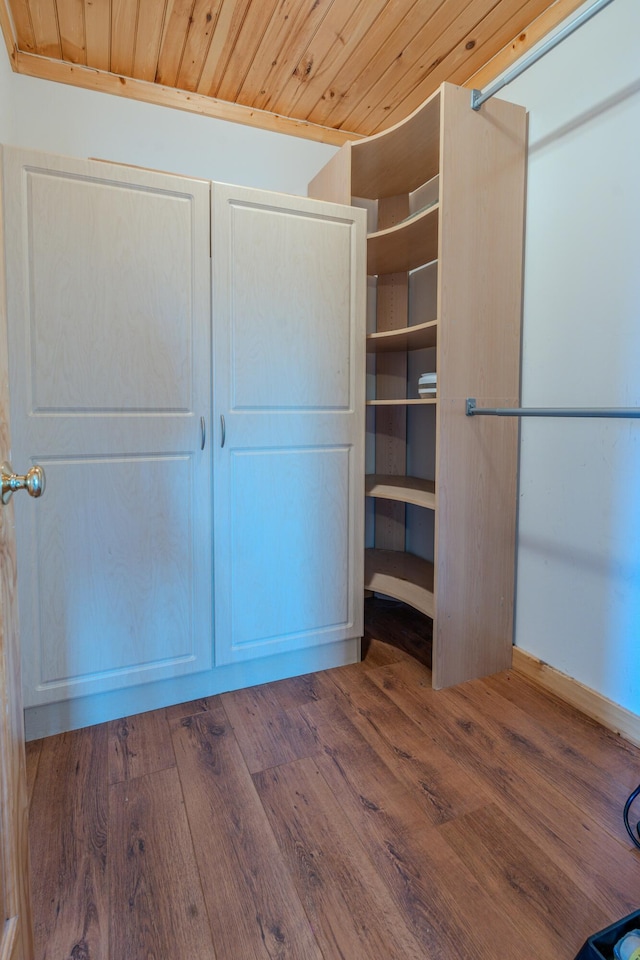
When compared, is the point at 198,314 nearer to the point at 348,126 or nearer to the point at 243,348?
the point at 243,348

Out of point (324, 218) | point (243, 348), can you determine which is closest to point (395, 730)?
point (243, 348)

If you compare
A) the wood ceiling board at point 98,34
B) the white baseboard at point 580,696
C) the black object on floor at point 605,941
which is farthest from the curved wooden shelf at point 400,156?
the black object on floor at point 605,941

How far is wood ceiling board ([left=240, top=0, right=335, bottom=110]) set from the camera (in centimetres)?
172

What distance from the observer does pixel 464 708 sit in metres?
→ 1.76

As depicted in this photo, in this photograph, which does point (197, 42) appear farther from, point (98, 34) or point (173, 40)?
point (98, 34)

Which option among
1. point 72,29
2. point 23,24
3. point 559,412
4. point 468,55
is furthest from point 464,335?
point 23,24

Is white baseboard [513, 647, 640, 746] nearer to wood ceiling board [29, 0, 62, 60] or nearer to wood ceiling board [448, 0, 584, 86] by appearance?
wood ceiling board [448, 0, 584, 86]

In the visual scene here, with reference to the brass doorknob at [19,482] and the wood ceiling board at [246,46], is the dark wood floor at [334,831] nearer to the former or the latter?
the brass doorknob at [19,482]

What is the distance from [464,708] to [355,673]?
0.45 meters

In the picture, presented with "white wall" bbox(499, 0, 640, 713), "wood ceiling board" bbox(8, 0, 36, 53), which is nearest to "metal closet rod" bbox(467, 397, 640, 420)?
"white wall" bbox(499, 0, 640, 713)

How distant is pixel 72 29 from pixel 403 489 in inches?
84.6

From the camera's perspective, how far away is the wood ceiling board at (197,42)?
171 cm

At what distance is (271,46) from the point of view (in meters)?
1.89

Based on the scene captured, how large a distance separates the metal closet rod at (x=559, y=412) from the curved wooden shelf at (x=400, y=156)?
1009 mm
